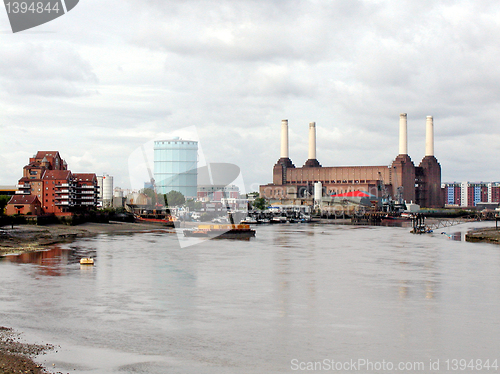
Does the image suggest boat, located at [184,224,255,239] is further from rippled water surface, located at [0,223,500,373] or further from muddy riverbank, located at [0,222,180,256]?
rippled water surface, located at [0,223,500,373]

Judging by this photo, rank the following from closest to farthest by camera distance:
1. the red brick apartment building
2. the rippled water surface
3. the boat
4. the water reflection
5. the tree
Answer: the rippled water surface
the water reflection
the boat
the red brick apartment building
the tree

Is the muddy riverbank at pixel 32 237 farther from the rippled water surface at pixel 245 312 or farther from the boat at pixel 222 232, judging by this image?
the boat at pixel 222 232

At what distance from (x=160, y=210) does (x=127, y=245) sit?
10727cm

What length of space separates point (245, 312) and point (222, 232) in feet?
224

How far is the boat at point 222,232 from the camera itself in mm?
96000

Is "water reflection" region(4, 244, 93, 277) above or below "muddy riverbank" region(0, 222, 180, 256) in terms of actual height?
below

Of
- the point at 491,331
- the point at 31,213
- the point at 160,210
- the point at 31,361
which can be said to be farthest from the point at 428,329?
the point at 160,210

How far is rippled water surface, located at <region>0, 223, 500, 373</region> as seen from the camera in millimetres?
22531

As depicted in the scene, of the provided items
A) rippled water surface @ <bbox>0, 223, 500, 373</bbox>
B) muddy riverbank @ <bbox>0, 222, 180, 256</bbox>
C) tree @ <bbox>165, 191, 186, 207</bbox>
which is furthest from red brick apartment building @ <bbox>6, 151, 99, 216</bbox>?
rippled water surface @ <bbox>0, 223, 500, 373</bbox>

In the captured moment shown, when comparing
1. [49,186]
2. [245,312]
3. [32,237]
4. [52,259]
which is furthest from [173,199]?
[245,312]

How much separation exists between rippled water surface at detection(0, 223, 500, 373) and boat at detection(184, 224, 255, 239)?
39216mm

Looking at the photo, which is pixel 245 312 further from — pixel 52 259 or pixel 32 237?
pixel 32 237

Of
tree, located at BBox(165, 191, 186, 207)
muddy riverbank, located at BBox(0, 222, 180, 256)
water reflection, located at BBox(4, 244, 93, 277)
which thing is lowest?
water reflection, located at BBox(4, 244, 93, 277)

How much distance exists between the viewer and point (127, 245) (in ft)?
250
